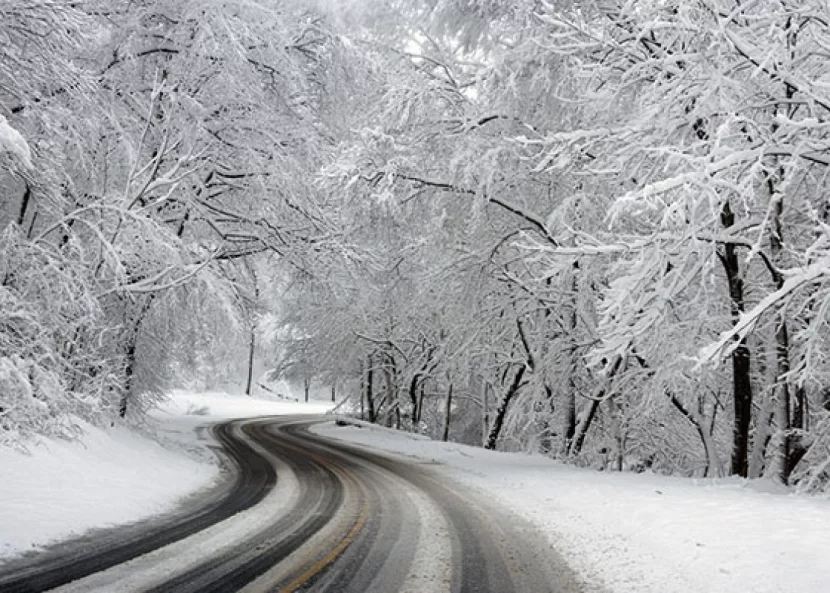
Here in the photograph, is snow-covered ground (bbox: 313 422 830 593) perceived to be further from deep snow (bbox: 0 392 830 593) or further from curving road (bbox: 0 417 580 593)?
curving road (bbox: 0 417 580 593)

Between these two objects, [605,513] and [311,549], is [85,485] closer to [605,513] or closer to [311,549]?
[311,549]

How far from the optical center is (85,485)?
975cm

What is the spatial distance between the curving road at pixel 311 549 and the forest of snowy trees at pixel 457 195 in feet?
5.21

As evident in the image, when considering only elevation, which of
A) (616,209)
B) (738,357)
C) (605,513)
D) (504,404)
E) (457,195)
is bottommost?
(605,513)

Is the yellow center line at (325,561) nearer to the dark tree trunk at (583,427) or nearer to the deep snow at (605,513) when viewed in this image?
the deep snow at (605,513)

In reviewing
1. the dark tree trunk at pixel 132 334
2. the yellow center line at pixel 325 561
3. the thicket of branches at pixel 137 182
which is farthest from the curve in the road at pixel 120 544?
the dark tree trunk at pixel 132 334

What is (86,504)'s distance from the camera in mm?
8852

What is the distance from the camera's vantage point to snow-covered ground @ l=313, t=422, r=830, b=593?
6781mm

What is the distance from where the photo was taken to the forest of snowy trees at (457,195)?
7566mm

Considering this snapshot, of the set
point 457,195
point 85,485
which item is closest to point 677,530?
point 85,485

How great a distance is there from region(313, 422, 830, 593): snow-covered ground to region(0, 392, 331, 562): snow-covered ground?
19.3 feet

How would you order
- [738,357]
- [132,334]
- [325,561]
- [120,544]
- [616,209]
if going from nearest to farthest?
[325,561] → [616,209] → [120,544] → [738,357] → [132,334]

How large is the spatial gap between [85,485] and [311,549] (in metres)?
4.25

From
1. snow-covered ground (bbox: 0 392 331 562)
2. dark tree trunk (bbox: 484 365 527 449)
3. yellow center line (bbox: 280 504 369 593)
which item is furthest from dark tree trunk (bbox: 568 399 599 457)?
yellow center line (bbox: 280 504 369 593)
